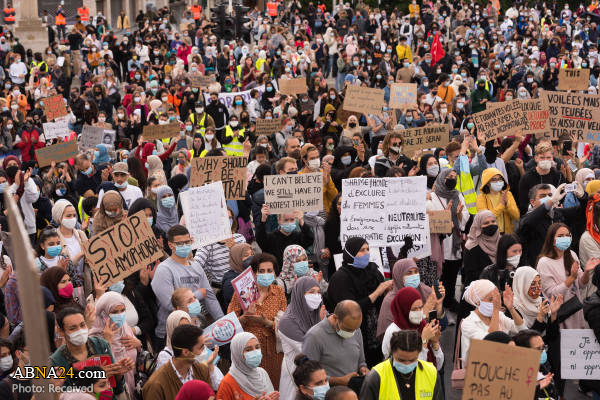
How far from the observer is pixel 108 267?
742cm

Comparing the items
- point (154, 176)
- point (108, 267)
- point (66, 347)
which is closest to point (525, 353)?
point (66, 347)

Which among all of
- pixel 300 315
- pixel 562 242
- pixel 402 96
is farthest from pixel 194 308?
pixel 402 96

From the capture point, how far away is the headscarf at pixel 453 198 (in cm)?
925

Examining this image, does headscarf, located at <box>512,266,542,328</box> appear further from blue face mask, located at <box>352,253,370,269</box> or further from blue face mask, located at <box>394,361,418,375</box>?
blue face mask, located at <box>394,361,418,375</box>

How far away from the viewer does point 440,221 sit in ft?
29.1

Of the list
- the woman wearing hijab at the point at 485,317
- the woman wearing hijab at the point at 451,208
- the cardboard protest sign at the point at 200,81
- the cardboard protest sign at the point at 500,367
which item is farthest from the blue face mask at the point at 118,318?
the cardboard protest sign at the point at 200,81

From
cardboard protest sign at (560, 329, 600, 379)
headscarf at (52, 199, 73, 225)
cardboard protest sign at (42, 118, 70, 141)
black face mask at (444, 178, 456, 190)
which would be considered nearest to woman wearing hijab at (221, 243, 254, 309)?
headscarf at (52, 199, 73, 225)

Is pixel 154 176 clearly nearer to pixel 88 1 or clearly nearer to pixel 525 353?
pixel 525 353

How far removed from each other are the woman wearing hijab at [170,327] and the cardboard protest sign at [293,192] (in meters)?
2.84

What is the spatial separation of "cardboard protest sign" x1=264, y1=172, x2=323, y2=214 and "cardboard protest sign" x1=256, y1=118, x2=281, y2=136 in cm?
489

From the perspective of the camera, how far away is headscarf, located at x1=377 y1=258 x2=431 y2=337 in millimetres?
7016

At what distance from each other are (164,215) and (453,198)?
2.88m

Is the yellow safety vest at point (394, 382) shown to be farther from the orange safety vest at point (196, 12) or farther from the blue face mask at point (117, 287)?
the orange safety vest at point (196, 12)

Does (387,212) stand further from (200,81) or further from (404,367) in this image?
(200,81)
